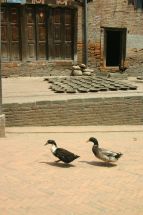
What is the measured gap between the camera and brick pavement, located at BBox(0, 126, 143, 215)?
18.6ft

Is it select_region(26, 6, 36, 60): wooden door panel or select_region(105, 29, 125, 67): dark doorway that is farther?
select_region(105, 29, 125, 67): dark doorway

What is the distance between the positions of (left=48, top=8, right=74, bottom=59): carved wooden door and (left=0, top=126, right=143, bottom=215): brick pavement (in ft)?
28.1

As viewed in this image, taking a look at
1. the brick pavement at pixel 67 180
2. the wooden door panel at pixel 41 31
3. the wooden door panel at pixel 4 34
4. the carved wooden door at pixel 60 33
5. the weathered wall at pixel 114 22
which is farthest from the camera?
the weathered wall at pixel 114 22

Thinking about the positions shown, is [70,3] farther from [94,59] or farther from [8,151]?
[8,151]


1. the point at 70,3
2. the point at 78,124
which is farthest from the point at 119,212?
the point at 70,3

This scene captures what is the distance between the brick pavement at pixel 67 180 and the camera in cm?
567

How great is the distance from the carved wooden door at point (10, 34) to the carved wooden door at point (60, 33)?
4.67ft

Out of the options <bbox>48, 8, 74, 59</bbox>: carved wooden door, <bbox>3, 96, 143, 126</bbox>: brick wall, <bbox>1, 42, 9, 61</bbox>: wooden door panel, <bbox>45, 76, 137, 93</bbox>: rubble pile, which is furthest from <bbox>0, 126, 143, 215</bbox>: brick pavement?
<bbox>48, 8, 74, 59</bbox>: carved wooden door

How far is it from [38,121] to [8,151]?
308 cm

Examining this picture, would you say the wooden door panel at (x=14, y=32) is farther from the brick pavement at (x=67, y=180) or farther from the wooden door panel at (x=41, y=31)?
the brick pavement at (x=67, y=180)

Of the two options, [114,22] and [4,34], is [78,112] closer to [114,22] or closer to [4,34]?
[4,34]

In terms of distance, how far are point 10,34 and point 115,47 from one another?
7.54 meters

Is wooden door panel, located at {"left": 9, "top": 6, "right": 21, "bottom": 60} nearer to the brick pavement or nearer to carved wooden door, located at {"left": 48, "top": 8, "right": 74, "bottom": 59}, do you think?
carved wooden door, located at {"left": 48, "top": 8, "right": 74, "bottom": 59}

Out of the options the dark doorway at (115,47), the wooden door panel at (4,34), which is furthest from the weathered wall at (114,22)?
the wooden door panel at (4,34)
